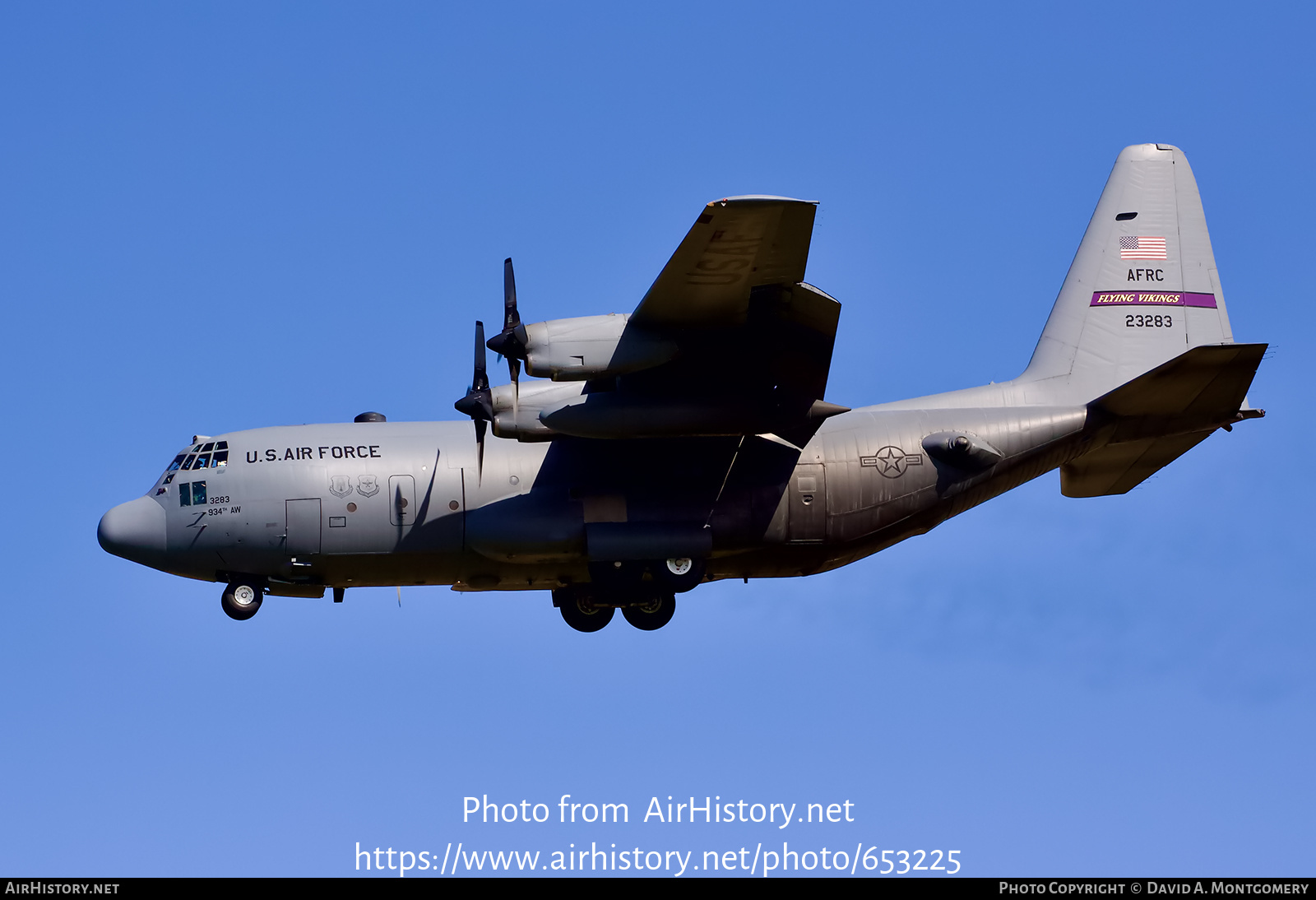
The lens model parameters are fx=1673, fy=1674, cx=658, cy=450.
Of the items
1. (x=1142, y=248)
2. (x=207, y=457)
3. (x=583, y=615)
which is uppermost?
(x=1142, y=248)

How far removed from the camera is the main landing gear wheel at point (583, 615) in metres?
25.7

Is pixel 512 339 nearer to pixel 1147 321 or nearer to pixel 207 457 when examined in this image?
pixel 207 457

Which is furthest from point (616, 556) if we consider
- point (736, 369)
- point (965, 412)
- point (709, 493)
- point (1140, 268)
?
point (1140, 268)

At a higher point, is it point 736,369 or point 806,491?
point 736,369

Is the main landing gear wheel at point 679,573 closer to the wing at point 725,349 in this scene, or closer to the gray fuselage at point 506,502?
the gray fuselage at point 506,502

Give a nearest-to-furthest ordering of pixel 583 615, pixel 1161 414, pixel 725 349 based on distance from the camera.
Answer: pixel 725 349 → pixel 1161 414 → pixel 583 615

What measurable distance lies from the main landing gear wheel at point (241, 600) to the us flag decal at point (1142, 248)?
1461cm

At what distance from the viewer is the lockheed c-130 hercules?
22672 millimetres

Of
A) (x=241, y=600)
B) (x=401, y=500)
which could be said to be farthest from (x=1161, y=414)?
(x=241, y=600)

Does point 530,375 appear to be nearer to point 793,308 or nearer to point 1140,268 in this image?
point 793,308

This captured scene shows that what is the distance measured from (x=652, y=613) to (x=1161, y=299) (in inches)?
376

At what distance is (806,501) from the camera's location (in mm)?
24297
